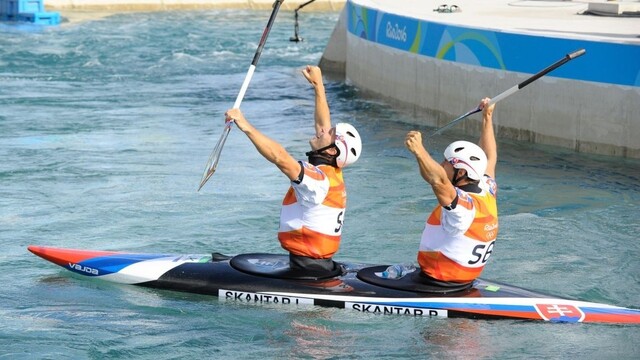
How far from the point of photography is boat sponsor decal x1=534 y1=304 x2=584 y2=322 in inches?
330

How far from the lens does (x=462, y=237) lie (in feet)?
26.7

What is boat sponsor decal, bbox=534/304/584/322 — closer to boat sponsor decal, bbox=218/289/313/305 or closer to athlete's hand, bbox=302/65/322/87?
boat sponsor decal, bbox=218/289/313/305

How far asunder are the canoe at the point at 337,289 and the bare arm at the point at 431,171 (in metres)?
0.96

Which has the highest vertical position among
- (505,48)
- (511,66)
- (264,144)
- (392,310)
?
(264,144)

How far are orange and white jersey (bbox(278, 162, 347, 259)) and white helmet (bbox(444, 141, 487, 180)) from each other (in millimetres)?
969

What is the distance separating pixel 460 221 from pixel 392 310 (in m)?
0.98

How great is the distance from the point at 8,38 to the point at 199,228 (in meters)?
20.2

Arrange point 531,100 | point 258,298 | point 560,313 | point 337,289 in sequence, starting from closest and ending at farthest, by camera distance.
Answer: point 560,313 → point 337,289 → point 258,298 → point 531,100

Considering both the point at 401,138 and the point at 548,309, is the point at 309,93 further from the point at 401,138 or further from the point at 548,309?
the point at 548,309

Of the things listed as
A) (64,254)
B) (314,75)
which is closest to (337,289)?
(314,75)

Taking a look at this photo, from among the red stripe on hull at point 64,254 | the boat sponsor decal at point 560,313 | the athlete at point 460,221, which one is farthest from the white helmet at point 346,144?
the red stripe on hull at point 64,254

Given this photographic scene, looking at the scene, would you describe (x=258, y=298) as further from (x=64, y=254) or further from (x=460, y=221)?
(x=64, y=254)

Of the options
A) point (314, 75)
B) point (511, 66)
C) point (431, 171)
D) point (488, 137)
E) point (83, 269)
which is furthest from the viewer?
point (511, 66)

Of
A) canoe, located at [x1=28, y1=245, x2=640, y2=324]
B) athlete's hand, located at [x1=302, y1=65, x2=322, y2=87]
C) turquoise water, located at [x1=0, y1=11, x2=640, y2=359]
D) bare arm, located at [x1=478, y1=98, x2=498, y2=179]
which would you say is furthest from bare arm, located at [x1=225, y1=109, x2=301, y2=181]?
bare arm, located at [x1=478, y1=98, x2=498, y2=179]
